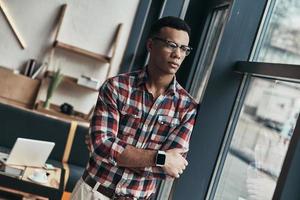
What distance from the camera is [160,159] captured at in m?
1.61

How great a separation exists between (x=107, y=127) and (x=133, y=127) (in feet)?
0.33

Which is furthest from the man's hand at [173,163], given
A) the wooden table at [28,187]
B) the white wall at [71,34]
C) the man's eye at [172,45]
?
the white wall at [71,34]

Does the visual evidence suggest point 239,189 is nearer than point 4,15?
Yes

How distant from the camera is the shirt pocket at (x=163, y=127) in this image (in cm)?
169

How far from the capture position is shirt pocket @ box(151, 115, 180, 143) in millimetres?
1687

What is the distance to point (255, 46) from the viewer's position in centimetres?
223

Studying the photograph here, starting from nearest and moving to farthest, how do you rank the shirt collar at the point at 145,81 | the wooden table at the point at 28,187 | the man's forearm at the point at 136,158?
the man's forearm at the point at 136,158 → the shirt collar at the point at 145,81 → the wooden table at the point at 28,187

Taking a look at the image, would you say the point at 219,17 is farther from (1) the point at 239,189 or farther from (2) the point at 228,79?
(1) the point at 239,189

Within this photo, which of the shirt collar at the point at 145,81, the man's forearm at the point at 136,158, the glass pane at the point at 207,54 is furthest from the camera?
the glass pane at the point at 207,54

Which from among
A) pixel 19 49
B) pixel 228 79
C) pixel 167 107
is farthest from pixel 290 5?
pixel 19 49

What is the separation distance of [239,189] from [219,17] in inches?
48.8

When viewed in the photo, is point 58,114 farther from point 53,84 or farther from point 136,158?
point 136,158

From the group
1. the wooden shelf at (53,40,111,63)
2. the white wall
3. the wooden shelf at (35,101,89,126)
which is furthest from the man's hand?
the white wall

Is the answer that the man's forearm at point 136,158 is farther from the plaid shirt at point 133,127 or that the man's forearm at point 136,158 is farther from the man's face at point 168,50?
the man's face at point 168,50
